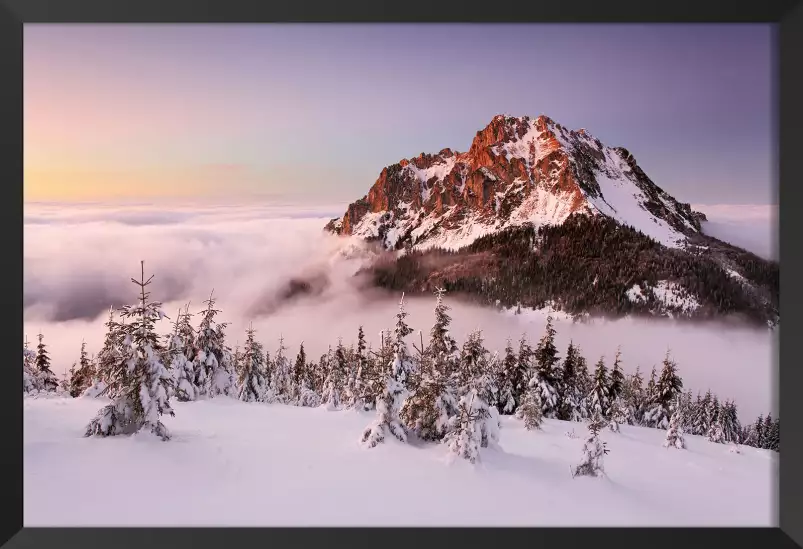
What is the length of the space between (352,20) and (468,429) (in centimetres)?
602

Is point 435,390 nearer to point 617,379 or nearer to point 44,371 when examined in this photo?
point 617,379

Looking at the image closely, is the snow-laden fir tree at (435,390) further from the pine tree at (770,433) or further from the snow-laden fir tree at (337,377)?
the snow-laden fir tree at (337,377)

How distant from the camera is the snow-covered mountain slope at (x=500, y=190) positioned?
9.59 m

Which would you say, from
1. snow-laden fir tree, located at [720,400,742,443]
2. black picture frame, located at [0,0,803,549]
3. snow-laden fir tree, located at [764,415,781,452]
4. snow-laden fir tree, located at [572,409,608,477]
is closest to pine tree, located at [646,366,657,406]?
snow-laden fir tree, located at [720,400,742,443]

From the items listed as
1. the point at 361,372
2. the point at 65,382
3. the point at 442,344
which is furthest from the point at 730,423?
the point at 65,382

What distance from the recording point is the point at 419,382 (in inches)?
249

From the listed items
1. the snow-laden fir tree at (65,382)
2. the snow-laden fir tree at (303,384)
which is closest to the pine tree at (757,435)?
the snow-laden fir tree at (65,382)

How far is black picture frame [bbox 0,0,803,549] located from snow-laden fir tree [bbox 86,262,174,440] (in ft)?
3.80

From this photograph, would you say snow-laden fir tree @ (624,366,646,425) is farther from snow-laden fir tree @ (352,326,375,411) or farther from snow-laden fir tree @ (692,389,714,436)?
snow-laden fir tree @ (352,326,375,411)

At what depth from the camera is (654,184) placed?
925 centimetres

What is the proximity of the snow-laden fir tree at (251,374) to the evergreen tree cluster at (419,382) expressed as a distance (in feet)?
0.11

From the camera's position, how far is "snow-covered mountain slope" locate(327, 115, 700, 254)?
9.59 meters

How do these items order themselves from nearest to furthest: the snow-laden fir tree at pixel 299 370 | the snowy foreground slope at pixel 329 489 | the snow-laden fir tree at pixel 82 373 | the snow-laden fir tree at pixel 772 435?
the snowy foreground slope at pixel 329 489, the snow-laden fir tree at pixel 772 435, the snow-laden fir tree at pixel 82 373, the snow-laden fir tree at pixel 299 370
